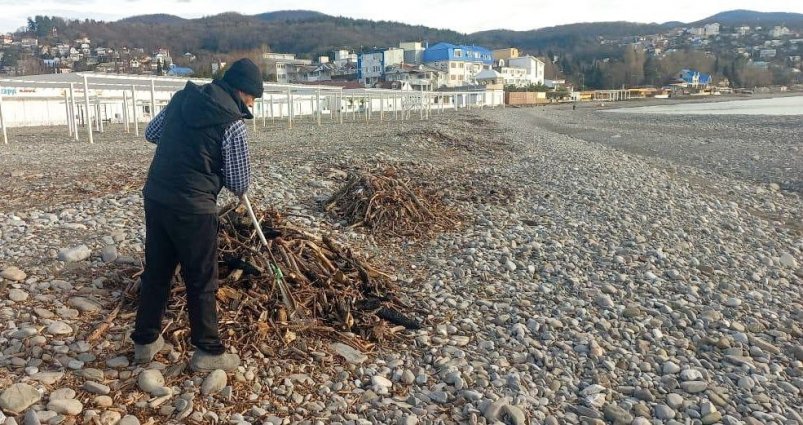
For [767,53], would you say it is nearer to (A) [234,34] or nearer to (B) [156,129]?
(A) [234,34]

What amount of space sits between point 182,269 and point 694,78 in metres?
154

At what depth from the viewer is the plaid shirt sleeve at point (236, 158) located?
3.71 meters

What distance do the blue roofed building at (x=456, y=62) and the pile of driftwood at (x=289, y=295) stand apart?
113 meters

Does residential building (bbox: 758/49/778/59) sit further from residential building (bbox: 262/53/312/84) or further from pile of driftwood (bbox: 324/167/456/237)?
pile of driftwood (bbox: 324/167/456/237)

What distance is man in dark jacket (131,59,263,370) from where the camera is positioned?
3.61 m

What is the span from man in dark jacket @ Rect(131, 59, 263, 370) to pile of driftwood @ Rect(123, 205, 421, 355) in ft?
1.26

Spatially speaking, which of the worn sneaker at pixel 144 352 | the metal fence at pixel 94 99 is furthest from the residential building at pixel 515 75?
the worn sneaker at pixel 144 352

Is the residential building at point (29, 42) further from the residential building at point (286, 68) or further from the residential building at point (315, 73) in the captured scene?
the residential building at point (315, 73)

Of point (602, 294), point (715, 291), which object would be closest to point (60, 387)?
point (602, 294)

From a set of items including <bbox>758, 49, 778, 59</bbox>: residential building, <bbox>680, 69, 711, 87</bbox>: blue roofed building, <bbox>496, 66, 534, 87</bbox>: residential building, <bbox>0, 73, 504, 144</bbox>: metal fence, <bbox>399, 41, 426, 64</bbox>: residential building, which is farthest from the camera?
<bbox>758, 49, 778, 59</bbox>: residential building

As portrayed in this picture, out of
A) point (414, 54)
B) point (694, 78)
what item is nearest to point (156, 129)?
point (414, 54)

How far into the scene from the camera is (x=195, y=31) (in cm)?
14825

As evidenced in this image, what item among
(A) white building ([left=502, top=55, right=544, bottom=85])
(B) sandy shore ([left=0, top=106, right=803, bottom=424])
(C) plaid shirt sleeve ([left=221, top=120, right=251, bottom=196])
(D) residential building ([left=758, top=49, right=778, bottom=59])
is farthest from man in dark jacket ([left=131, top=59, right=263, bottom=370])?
(D) residential building ([left=758, top=49, right=778, bottom=59])

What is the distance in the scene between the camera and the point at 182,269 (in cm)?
379
